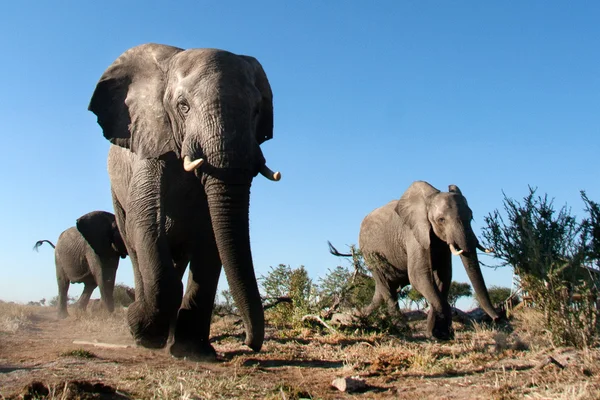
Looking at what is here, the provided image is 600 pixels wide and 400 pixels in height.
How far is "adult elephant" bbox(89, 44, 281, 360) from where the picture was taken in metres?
5.88

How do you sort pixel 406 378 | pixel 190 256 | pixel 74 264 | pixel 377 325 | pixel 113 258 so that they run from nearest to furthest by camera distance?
pixel 406 378 < pixel 190 256 < pixel 377 325 < pixel 113 258 < pixel 74 264

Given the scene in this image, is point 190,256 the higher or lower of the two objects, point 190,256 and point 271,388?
the higher

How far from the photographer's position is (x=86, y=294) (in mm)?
18891

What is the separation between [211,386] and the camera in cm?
436

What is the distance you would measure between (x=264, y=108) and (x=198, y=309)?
2487 millimetres

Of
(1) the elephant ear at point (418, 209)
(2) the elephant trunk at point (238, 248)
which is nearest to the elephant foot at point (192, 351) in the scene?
(2) the elephant trunk at point (238, 248)

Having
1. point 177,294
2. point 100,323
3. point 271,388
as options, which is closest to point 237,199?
point 177,294

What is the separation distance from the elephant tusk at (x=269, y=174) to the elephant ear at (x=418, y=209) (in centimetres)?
635

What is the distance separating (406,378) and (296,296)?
5756mm

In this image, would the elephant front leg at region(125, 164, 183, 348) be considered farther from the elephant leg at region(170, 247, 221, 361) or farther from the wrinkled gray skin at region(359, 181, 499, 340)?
the wrinkled gray skin at region(359, 181, 499, 340)

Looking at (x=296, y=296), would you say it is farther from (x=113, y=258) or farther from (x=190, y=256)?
(x=113, y=258)

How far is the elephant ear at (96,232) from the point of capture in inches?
642

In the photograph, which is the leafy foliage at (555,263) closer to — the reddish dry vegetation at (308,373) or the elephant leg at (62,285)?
the reddish dry vegetation at (308,373)

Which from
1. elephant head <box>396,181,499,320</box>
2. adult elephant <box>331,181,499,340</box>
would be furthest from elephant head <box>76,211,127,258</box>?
elephant head <box>396,181,499,320</box>
